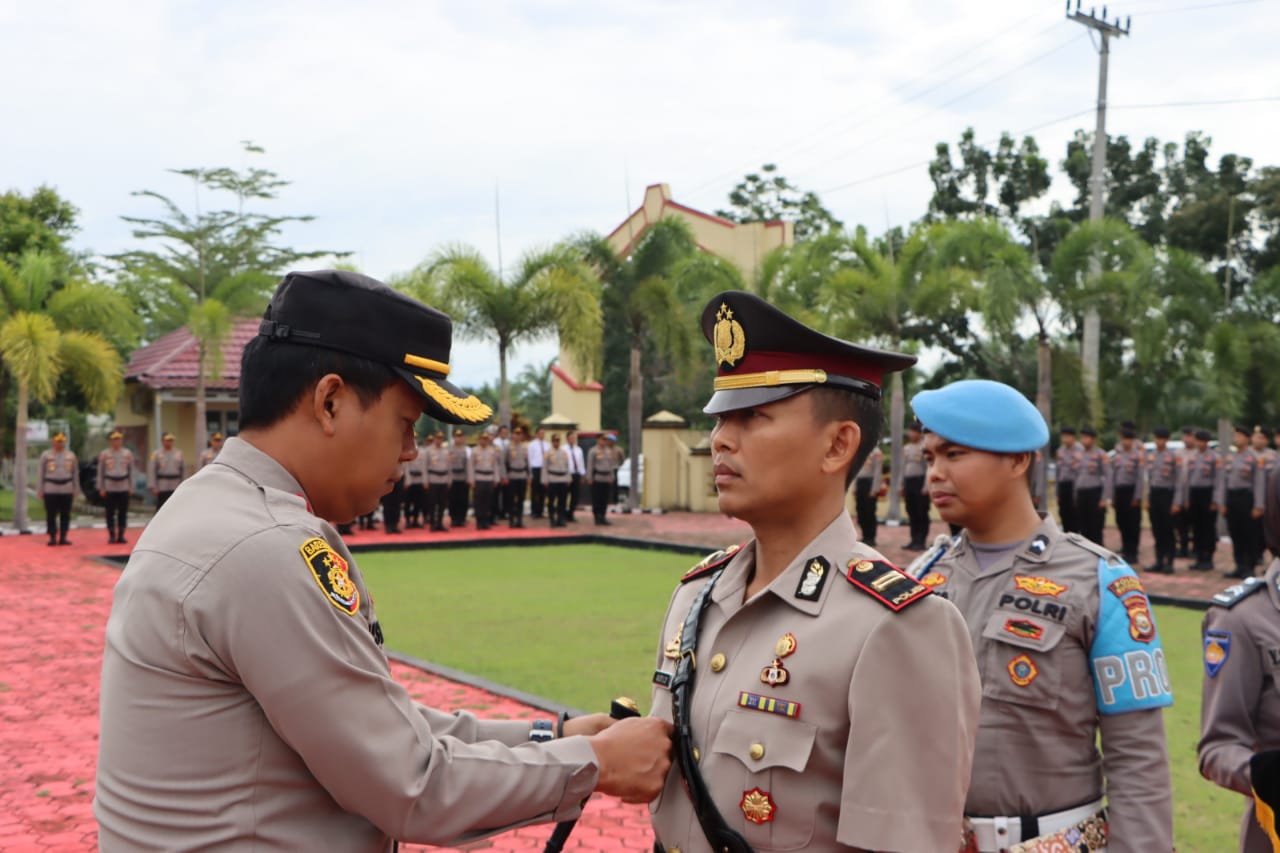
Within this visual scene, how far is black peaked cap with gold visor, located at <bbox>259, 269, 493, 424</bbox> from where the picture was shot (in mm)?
2002

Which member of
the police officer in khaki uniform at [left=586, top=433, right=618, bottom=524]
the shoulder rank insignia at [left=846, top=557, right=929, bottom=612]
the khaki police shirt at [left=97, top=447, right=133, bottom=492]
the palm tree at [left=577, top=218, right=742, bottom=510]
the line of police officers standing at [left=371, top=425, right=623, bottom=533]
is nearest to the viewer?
the shoulder rank insignia at [left=846, top=557, right=929, bottom=612]

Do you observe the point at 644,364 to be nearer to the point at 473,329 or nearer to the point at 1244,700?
the point at 473,329

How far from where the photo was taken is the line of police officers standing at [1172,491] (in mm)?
14562

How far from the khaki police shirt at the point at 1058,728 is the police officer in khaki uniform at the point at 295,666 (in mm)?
1033

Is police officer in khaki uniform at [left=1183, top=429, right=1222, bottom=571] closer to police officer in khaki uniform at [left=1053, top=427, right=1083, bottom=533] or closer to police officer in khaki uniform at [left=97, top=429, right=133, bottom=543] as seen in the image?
police officer in khaki uniform at [left=1053, top=427, right=1083, bottom=533]

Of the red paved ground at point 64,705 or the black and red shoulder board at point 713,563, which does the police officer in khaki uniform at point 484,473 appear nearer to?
the red paved ground at point 64,705

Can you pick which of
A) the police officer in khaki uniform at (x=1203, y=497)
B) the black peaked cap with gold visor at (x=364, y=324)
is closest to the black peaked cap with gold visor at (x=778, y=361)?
the black peaked cap with gold visor at (x=364, y=324)

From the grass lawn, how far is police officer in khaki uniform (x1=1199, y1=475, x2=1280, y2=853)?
2.27 meters

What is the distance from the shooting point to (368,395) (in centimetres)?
205

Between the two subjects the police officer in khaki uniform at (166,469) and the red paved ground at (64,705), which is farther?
the police officer in khaki uniform at (166,469)

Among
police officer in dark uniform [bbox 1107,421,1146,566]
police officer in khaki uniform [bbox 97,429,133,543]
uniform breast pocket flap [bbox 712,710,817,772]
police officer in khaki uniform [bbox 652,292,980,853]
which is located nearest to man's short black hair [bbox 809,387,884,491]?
police officer in khaki uniform [bbox 652,292,980,853]

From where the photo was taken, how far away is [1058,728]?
268 centimetres

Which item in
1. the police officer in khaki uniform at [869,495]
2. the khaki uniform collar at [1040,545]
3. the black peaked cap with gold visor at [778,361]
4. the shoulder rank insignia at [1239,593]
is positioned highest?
the black peaked cap with gold visor at [778,361]

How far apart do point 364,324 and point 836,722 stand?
42.6 inches
